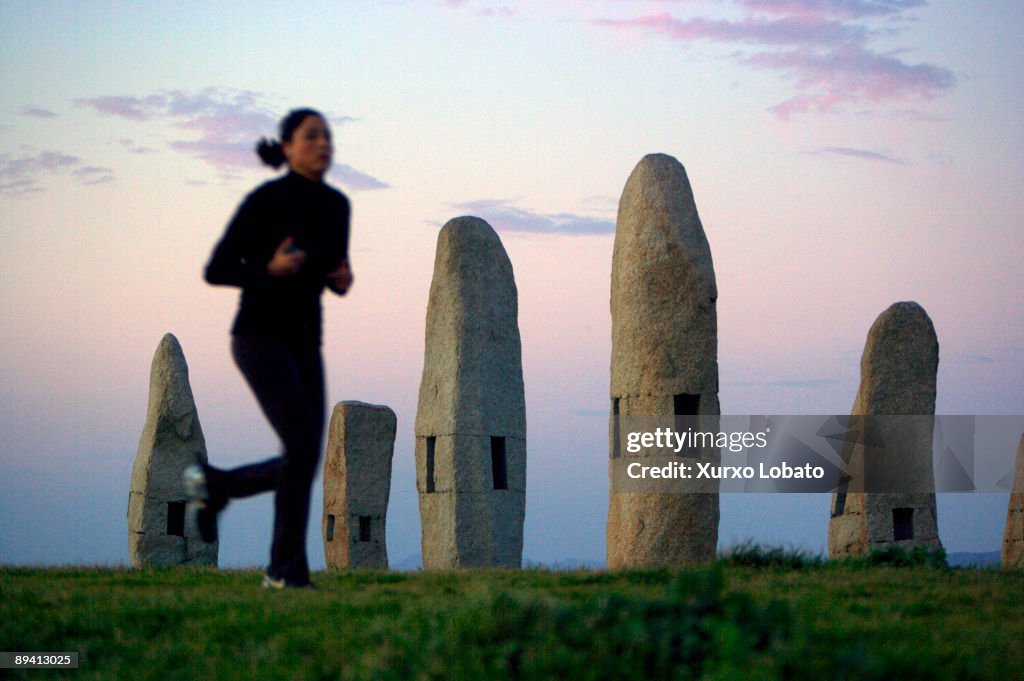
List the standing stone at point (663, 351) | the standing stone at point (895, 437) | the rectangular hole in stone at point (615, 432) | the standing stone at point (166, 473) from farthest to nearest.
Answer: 1. the standing stone at point (166, 473)
2. the standing stone at point (895, 437)
3. the rectangular hole in stone at point (615, 432)
4. the standing stone at point (663, 351)

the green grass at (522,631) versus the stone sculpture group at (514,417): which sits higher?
the stone sculpture group at (514,417)

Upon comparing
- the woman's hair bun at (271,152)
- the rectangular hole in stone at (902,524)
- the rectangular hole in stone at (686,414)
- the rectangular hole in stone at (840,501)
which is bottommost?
the rectangular hole in stone at (902,524)

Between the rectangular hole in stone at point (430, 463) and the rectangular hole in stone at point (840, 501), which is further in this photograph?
the rectangular hole in stone at point (840, 501)

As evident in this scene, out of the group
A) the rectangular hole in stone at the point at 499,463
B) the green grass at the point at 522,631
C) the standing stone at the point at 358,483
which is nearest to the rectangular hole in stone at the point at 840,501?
the rectangular hole in stone at the point at 499,463

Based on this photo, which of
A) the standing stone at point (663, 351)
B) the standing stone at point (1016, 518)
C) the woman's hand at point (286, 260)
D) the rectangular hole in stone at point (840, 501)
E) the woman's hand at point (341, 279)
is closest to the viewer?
the woman's hand at point (286, 260)

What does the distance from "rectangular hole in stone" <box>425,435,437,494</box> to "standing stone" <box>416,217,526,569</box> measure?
0.05 feet

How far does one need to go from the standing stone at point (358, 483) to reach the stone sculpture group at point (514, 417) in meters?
0.03

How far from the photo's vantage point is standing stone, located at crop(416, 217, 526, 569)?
1870 centimetres

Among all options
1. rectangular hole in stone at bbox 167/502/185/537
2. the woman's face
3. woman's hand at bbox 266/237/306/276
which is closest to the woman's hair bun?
the woman's face

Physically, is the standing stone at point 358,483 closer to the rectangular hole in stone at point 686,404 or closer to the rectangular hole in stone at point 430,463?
the rectangular hole in stone at point 430,463

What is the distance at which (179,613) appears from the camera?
23.6 feet

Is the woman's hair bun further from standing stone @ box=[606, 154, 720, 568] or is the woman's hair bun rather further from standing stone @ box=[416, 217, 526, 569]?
standing stone @ box=[416, 217, 526, 569]

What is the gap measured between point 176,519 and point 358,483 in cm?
290

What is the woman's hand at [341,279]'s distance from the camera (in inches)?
285
